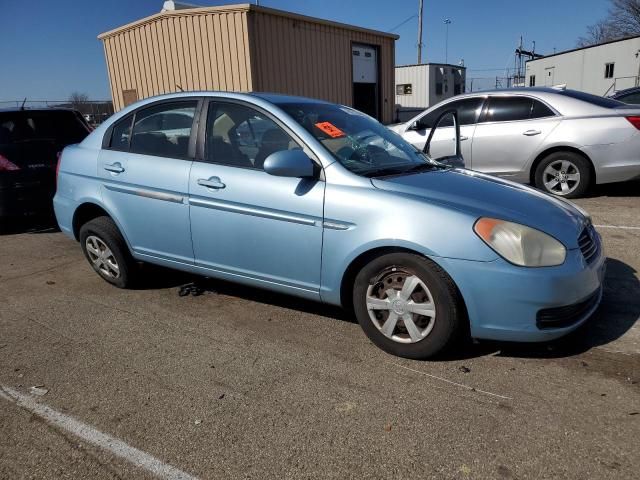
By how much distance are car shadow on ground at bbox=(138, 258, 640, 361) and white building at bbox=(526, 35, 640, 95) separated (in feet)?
86.9

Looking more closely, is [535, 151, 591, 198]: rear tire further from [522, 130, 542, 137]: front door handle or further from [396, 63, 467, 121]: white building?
[396, 63, 467, 121]: white building

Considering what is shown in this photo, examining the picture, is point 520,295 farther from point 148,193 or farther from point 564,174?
point 564,174

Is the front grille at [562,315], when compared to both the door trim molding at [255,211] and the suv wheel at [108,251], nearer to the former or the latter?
the door trim molding at [255,211]

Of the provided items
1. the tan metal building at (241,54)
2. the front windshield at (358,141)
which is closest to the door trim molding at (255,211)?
the front windshield at (358,141)

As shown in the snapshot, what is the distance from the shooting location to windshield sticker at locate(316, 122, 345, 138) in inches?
138

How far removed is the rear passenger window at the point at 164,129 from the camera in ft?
12.6

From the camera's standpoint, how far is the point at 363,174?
321cm

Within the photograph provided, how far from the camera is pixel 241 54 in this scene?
13.2 metres

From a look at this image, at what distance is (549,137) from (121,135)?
5.19 metres

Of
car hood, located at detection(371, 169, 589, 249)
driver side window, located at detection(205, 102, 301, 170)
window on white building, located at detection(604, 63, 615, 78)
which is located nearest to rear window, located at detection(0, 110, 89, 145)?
driver side window, located at detection(205, 102, 301, 170)

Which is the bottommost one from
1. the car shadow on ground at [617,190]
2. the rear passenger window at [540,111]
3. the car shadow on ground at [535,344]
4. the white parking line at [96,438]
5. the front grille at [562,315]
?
the white parking line at [96,438]

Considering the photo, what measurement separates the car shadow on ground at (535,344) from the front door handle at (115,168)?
35.6 inches

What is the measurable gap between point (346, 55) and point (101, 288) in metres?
14.1

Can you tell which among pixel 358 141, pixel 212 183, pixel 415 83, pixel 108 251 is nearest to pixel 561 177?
pixel 358 141
